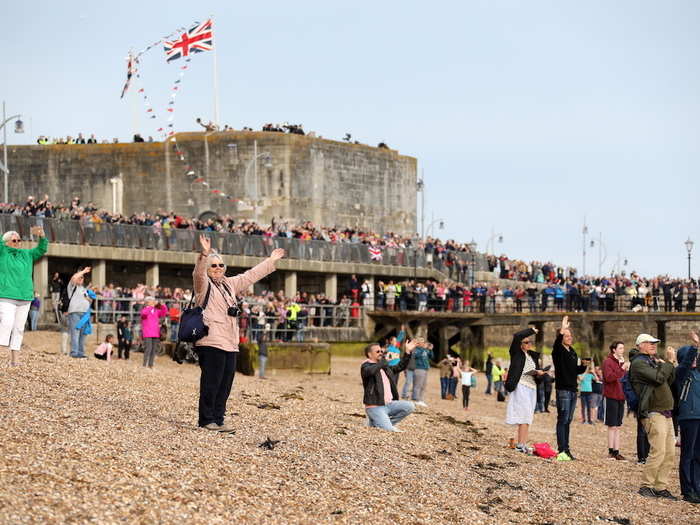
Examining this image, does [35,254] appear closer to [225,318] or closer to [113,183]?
[225,318]

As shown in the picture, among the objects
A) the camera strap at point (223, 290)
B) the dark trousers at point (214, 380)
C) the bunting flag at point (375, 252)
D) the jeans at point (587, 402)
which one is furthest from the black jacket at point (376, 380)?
the bunting flag at point (375, 252)

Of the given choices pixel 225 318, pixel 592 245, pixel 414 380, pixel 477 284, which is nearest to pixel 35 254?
pixel 225 318

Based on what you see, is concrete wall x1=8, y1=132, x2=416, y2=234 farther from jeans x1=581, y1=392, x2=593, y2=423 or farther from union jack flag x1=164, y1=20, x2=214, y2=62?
jeans x1=581, y1=392, x2=593, y2=423

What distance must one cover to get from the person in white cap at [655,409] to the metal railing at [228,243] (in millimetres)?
25408

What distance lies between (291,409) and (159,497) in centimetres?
834

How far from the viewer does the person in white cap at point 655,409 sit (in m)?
12.9

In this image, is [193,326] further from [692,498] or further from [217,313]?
[692,498]

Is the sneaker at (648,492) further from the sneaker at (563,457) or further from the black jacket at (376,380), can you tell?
the black jacket at (376,380)

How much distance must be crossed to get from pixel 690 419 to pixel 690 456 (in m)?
0.42

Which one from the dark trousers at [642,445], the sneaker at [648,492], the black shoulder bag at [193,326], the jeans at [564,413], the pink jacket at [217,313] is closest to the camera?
the black shoulder bag at [193,326]

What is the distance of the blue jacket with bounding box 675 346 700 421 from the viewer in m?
12.7

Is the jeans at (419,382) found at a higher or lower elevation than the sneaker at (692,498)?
higher

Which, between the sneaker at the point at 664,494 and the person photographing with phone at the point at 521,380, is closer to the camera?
the sneaker at the point at 664,494

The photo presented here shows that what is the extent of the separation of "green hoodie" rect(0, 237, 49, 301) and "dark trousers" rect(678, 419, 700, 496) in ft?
27.1
